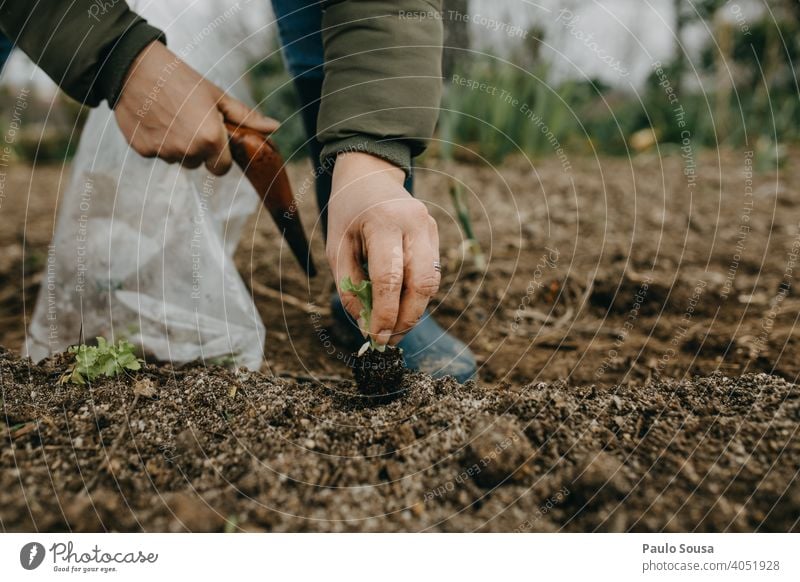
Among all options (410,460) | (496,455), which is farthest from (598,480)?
(410,460)

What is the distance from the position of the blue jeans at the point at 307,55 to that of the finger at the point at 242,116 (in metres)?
0.18

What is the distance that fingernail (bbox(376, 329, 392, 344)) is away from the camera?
0.97 metres

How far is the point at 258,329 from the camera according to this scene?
1417 mm

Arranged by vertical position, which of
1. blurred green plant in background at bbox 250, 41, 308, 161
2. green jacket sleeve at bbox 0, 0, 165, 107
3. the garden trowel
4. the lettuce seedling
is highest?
blurred green plant in background at bbox 250, 41, 308, 161

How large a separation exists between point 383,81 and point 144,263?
2.51 ft

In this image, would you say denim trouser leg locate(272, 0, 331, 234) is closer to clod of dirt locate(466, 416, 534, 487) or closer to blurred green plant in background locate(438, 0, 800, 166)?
clod of dirt locate(466, 416, 534, 487)

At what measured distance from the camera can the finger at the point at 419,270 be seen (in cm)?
91

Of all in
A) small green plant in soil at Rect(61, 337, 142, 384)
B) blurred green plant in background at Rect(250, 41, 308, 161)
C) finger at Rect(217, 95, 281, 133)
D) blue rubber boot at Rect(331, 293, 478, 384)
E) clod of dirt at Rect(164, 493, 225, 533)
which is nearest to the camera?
clod of dirt at Rect(164, 493, 225, 533)

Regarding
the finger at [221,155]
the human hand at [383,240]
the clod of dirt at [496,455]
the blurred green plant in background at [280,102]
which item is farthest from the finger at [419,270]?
the blurred green plant in background at [280,102]

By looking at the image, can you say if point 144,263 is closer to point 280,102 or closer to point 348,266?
point 348,266

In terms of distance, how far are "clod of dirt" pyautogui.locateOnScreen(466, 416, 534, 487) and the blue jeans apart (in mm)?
665

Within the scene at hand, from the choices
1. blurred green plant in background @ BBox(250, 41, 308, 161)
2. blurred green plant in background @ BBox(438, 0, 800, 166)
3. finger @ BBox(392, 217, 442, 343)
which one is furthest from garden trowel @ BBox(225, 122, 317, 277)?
blurred green plant in background @ BBox(438, 0, 800, 166)

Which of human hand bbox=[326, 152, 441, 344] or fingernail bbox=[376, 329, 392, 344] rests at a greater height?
human hand bbox=[326, 152, 441, 344]

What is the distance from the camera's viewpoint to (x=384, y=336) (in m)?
0.99
